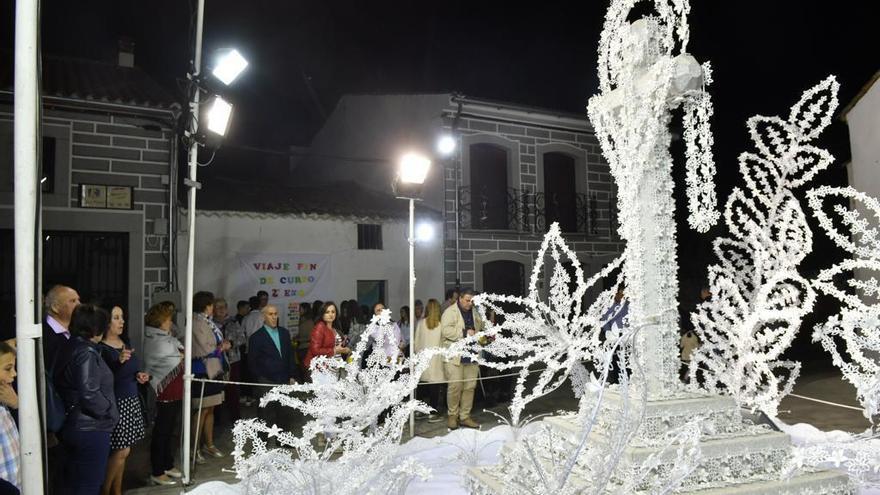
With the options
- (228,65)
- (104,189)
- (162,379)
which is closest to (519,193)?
(104,189)

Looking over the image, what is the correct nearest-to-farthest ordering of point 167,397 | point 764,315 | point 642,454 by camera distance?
point 642,454 → point 764,315 → point 167,397

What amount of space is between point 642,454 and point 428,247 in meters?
9.35

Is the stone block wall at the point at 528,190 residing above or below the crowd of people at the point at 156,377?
above

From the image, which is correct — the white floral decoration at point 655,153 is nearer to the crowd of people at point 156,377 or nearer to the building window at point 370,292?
the crowd of people at point 156,377

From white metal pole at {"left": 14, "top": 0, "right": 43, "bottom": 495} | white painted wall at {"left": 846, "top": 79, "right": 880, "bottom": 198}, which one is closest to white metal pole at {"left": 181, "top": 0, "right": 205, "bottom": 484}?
white metal pole at {"left": 14, "top": 0, "right": 43, "bottom": 495}

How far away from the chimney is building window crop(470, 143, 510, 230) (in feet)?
23.7

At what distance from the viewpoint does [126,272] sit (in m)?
8.79

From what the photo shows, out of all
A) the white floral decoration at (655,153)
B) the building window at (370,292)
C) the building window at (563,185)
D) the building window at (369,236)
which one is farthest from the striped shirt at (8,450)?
the building window at (563,185)

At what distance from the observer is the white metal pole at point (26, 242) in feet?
5.54

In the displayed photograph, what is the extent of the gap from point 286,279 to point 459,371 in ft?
17.3

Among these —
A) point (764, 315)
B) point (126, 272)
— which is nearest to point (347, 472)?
point (764, 315)

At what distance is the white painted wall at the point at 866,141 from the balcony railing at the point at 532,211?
18.3 ft

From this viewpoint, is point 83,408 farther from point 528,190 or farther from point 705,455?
point 528,190

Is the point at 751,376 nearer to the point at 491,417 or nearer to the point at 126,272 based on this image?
the point at 491,417
